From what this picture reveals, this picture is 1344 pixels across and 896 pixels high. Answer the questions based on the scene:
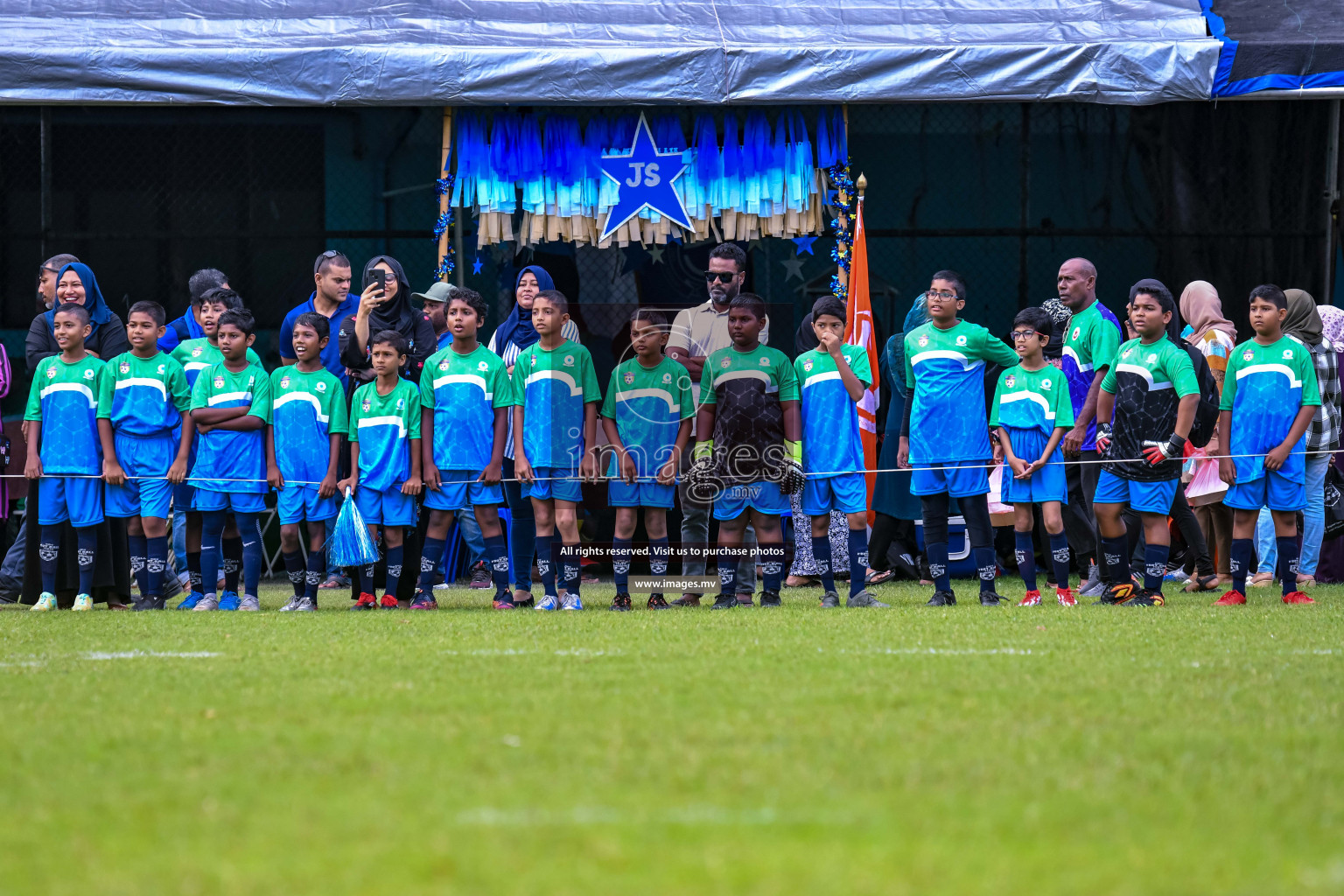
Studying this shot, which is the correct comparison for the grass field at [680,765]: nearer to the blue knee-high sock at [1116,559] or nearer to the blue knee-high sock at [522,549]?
the blue knee-high sock at [1116,559]

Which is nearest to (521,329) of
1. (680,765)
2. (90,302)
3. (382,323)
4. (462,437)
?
(382,323)

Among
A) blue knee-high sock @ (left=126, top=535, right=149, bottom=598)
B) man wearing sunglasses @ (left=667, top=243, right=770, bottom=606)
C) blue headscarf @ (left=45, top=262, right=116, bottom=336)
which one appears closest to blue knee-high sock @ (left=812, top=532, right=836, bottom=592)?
man wearing sunglasses @ (left=667, top=243, right=770, bottom=606)

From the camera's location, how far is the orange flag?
10297 mm

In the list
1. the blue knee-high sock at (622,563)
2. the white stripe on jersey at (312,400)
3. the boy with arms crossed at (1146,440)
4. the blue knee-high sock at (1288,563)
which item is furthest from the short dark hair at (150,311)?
the blue knee-high sock at (1288,563)

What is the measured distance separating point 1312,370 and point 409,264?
7.27 meters

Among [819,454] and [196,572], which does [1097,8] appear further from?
[196,572]

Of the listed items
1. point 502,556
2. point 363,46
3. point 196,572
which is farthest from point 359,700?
point 363,46

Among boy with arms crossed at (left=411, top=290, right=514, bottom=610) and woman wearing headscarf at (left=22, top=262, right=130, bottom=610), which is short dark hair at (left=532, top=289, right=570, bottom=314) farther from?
woman wearing headscarf at (left=22, top=262, right=130, bottom=610)

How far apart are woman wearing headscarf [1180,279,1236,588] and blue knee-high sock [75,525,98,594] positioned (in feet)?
21.8

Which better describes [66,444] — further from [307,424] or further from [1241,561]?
[1241,561]

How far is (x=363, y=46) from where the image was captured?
34.1 feet

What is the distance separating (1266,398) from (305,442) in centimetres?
547

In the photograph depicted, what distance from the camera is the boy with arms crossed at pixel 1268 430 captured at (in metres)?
8.47

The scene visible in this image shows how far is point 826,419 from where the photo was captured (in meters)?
8.52
